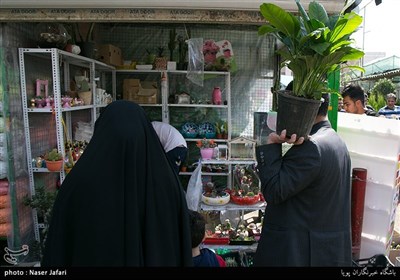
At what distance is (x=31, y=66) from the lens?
2951 mm

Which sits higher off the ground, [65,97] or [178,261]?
[65,97]

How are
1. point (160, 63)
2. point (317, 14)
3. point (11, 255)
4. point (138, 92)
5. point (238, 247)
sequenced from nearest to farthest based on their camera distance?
point (317, 14), point (11, 255), point (238, 247), point (160, 63), point (138, 92)

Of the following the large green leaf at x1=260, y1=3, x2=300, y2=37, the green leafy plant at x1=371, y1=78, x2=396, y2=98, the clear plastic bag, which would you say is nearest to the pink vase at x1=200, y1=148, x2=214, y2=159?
the clear plastic bag

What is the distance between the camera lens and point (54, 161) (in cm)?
285

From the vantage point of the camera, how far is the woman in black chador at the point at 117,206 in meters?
1.29

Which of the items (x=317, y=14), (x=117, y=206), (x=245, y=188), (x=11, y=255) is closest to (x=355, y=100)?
(x=245, y=188)

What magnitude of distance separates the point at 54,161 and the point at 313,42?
2406mm

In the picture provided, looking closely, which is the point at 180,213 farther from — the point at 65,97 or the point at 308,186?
the point at 65,97

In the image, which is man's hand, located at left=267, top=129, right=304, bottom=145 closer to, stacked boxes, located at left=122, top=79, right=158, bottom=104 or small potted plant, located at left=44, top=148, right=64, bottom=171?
small potted plant, located at left=44, top=148, right=64, bottom=171

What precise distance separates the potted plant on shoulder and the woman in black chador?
0.72 meters

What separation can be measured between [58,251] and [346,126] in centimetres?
264

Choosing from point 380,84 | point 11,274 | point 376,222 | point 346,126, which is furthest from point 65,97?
point 380,84

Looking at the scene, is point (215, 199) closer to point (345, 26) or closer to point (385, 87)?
point (345, 26)

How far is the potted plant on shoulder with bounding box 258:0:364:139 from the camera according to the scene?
150 centimetres
